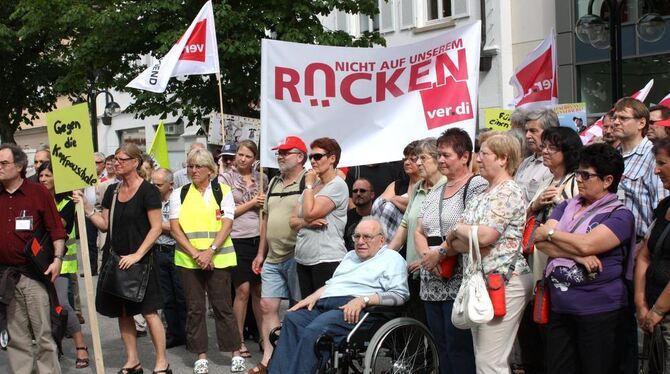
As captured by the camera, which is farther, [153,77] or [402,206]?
[153,77]

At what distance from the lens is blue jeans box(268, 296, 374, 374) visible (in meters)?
6.86

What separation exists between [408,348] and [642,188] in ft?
6.43

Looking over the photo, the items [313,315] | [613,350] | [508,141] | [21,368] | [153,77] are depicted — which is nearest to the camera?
[613,350]

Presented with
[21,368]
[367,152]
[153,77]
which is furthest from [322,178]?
[153,77]

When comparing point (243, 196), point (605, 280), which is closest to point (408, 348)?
point (605, 280)

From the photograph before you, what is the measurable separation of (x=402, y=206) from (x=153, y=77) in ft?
17.1

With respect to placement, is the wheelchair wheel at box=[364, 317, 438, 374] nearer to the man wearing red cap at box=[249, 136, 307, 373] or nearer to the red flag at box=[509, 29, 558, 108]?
the man wearing red cap at box=[249, 136, 307, 373]

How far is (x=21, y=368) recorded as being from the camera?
7805 mm

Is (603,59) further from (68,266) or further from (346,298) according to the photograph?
(346,298)

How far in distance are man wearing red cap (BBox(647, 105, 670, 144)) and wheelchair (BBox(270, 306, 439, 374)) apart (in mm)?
2150

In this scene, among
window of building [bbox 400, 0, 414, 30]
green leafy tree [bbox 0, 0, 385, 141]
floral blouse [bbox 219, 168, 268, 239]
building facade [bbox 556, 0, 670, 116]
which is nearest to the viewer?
floral blouse [bbox 219, 168, 268, 239]

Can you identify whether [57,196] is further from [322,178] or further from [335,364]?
[335,364]

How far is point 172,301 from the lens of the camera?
9805mm

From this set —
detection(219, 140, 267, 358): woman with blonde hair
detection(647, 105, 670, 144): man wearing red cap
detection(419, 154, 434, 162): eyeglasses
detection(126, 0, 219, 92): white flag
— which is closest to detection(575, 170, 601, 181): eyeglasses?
detection(647, 105, 670, 144): man wearing red cap
